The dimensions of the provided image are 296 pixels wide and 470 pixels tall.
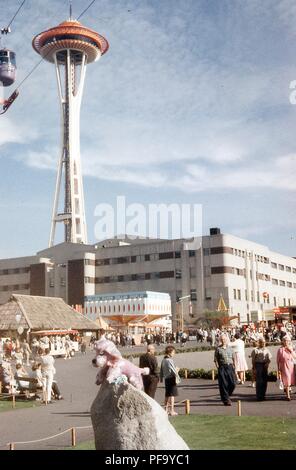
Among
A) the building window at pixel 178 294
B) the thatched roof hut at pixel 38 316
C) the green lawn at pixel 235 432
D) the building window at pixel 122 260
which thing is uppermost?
the building window at pixel 122 260

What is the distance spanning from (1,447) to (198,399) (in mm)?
6779

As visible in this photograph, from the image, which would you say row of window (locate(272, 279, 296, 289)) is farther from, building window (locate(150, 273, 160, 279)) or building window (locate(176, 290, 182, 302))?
building window (locate(150, 273, 160, 279))

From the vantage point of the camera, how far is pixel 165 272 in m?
88.8

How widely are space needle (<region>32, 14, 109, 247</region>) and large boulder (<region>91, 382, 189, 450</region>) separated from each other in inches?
4022

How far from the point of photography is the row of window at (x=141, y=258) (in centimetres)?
8831

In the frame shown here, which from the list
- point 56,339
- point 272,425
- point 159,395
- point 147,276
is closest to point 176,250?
point 147,276

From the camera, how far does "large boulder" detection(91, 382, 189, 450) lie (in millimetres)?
6480

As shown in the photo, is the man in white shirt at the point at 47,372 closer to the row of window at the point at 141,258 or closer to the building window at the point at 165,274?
the row of window at the point at 141,258

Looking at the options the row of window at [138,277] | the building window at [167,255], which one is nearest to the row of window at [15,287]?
the row of window at [138,277]

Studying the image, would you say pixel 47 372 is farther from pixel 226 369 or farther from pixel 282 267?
pixel 282 267

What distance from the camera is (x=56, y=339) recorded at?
40625 mm

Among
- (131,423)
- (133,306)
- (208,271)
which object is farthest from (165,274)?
(131,423)

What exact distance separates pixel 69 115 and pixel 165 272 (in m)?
40.1

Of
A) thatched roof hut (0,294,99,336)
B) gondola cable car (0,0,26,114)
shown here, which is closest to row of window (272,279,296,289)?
thatched roof hut (0,294,99,336)
